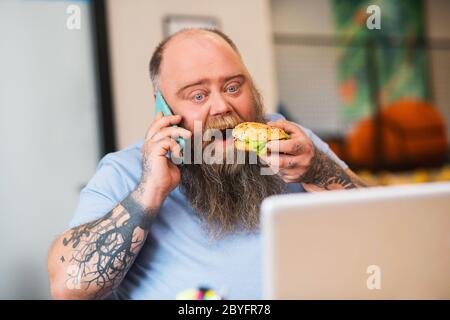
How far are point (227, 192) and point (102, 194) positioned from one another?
0.37 metres

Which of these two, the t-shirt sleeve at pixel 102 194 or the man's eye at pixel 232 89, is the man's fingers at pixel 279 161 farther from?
the t-shirt sleeve at pixel 102 194

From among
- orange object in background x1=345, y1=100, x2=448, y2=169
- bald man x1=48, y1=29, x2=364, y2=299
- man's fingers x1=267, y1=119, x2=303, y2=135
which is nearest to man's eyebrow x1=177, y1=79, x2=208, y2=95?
bald man x1=48, y1=29, x2=364, y2=299

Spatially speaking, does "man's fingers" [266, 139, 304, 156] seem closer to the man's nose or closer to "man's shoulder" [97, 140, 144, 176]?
the man's nose

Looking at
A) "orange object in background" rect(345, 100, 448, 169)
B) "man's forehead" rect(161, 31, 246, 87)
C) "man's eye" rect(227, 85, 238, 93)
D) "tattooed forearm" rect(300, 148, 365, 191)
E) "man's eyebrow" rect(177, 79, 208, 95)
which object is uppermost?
"man's forehead" rect(161, 31, 246, 87)

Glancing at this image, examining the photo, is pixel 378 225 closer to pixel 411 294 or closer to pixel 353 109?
pixel 411 294

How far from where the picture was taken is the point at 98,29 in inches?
77.8

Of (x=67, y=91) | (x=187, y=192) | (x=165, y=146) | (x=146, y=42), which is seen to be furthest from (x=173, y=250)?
(x=67, y=91)

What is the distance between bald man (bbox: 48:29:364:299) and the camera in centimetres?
141

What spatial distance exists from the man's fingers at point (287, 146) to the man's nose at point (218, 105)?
15cm

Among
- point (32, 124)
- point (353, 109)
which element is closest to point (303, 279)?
point (32, 124)

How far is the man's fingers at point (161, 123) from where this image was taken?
4.88 feet

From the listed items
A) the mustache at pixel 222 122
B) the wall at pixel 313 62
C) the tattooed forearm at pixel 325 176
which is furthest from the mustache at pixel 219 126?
the wall at pixel 313 62

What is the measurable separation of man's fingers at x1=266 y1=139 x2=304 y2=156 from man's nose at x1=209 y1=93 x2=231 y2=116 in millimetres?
148
